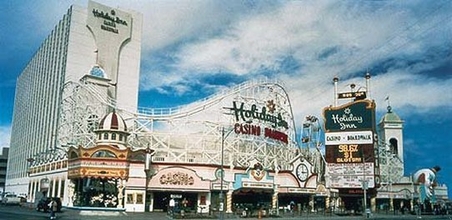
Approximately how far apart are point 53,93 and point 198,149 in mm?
45621

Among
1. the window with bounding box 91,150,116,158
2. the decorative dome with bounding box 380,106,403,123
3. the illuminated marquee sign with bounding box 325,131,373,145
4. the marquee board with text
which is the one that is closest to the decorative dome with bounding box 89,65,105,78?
the window with bounding box 91,150,116,158

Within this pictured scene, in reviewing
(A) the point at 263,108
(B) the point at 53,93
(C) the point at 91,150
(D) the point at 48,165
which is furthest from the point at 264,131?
(B) the point at 53,93

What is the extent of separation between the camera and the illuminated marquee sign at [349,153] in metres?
68.0

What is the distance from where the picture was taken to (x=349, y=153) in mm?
69188

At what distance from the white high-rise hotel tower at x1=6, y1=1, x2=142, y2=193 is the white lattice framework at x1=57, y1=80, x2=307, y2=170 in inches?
300

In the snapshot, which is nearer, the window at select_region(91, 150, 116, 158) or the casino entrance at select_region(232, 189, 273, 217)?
the window at select_region(91, 150, 116, 158)

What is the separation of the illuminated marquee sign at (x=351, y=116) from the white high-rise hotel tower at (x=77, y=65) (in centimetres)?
4305

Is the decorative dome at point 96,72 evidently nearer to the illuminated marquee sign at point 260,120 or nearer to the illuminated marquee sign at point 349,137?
the illuminated marquee sign at point 260,120

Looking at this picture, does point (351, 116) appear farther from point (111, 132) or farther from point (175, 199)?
point (111, 132)

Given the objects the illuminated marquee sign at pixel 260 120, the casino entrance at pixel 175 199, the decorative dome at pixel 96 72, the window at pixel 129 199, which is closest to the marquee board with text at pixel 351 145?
the illuminated marquee sign at pixel 260 120

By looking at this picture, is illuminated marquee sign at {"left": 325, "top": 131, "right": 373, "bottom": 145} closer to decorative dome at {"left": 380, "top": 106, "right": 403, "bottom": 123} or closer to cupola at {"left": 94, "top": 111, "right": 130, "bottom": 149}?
cupola at {"left": 94, "top": 111, "right": 130, "bottom": 149}

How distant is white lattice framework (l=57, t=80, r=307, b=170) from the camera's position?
66.2m

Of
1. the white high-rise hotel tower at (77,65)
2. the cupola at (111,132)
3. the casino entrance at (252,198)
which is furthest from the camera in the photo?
the white high-rise hotel tower at (77,65)

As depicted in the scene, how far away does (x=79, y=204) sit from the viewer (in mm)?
49906
